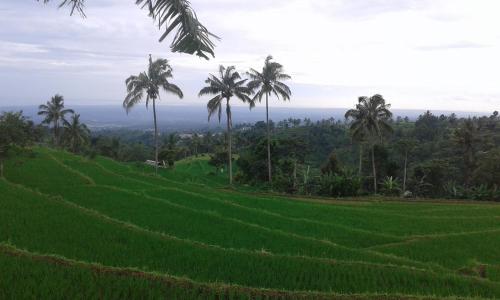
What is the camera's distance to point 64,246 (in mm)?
9312

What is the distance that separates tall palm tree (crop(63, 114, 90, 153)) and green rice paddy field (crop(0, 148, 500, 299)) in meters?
32.5

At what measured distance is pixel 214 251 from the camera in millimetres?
9836

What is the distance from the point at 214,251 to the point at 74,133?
1821 inches

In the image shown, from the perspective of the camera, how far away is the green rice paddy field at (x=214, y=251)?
20.9 ft

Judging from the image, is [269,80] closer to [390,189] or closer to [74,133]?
[390,189]

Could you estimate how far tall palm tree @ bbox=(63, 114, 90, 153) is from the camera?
168ft

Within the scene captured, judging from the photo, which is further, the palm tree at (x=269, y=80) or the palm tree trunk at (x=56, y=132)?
the palm tree trunk at (x=56, y=132)

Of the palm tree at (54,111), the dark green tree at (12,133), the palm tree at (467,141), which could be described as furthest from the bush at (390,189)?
the palm tree at (54,111)

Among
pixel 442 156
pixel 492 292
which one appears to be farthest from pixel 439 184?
pixel 492 292

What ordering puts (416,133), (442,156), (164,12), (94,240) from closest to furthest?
1. (164,12)
2. (94,240)
3. (442,156)
4. (416,133)

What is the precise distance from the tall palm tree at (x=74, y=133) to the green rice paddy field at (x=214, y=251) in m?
32.5

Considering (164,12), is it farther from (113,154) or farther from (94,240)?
(113,154)

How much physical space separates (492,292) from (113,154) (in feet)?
211

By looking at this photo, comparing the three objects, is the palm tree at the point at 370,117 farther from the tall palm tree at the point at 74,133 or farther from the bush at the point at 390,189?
the tall palm tree at the point at 74,133
